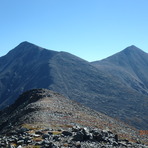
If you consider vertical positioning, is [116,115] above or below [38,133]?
below

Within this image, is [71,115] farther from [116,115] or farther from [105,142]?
[116,115]

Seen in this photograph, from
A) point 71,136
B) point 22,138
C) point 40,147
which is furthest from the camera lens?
point 71,136

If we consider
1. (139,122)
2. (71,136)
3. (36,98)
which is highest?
(71,136)

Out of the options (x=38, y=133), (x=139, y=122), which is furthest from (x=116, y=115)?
(x=38, y=133)

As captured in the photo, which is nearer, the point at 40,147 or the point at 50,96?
the point at 40,147

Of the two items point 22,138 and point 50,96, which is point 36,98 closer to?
point 50,96

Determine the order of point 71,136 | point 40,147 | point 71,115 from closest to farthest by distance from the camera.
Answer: point 40,147 < point 71,136 < point 71,115

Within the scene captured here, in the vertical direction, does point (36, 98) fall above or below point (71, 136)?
below

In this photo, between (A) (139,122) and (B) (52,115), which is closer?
(B) (52,115)

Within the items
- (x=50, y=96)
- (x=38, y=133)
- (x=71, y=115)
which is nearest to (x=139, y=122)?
(x=50, y=96)
